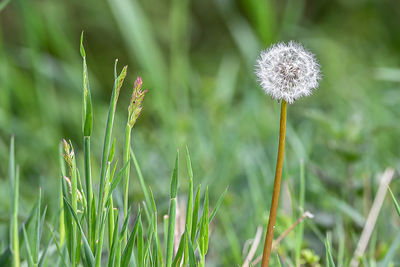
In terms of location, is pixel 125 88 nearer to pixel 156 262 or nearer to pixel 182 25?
pixel 182 25

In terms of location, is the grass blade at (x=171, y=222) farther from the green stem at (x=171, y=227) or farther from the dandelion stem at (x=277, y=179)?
the dandelion stem at (x=277, y=179)

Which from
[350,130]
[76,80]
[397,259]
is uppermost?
[76,80]

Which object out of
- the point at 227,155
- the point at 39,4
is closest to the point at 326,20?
the point at 39,4

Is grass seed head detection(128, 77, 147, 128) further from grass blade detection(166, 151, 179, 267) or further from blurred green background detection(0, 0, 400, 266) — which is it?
blurred green background detection(0, 0, 400, 266)

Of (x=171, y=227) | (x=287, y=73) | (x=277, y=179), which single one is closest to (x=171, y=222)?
(x=171, y=227)

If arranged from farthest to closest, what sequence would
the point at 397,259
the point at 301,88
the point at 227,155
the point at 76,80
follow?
the point at 76,80
the point at 227,155
the point at 397,259
the point at 301,88


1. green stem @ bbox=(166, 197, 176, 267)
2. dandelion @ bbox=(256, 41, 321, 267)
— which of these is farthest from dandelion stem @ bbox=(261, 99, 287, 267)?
green stem @ bbox=(166, 197, 176, 267)
